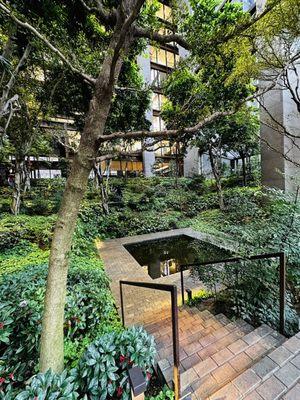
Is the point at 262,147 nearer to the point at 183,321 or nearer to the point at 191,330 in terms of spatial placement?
the point at 183,321

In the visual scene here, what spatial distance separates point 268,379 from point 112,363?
1.41m

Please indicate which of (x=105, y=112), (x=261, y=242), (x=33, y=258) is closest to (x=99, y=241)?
(x=33, y=258)

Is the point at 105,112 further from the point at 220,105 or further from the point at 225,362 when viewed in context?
the point at 220,105

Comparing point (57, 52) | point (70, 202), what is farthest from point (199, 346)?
point (57, 52)

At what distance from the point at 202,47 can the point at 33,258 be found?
19.6ft

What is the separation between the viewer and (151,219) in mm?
9812

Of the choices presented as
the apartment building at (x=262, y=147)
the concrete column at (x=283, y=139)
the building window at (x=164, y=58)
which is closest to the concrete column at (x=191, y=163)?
the apartment building at (x=262, y=147)

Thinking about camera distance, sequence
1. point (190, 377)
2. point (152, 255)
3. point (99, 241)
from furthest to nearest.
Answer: point (99, 241), point (152, 255), point (190, 377)

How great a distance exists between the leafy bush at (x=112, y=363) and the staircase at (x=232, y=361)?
466 mm

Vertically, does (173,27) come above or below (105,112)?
above

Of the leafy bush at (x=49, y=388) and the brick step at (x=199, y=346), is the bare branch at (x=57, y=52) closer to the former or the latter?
the leafy bush at (x=49, y=388)

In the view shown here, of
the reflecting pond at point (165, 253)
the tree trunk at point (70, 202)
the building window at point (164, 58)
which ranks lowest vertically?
the reflecting pond at point (165, 253)

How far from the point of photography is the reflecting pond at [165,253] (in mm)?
6047

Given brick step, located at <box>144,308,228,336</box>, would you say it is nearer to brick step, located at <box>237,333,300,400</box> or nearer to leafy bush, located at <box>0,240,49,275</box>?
brick step, located at <box>237,333,300,400</box>
